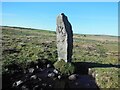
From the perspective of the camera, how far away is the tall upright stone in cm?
2908

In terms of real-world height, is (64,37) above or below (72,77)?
above

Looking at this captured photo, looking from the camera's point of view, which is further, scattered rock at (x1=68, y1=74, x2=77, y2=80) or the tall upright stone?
the tall upright stone

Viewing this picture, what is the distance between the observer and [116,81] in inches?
983

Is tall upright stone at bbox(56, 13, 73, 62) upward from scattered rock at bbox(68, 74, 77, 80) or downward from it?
upward

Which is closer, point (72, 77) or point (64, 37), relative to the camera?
point (72, 77)

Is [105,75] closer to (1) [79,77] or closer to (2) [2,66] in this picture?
(1) [79,77]

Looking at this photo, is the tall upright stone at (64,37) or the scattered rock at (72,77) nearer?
the scattered rock at (72,77)

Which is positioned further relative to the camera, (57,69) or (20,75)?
(57,69)

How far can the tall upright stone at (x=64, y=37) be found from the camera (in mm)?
29078

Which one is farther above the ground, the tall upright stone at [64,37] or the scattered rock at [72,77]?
the tall upright stone at [64,37]

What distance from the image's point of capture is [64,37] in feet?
95.7

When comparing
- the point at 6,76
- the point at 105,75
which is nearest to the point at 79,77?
the point at 105,75

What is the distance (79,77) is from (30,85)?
6101 millimetres

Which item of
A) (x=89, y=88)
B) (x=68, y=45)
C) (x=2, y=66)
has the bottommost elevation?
(x=89, y=88)
